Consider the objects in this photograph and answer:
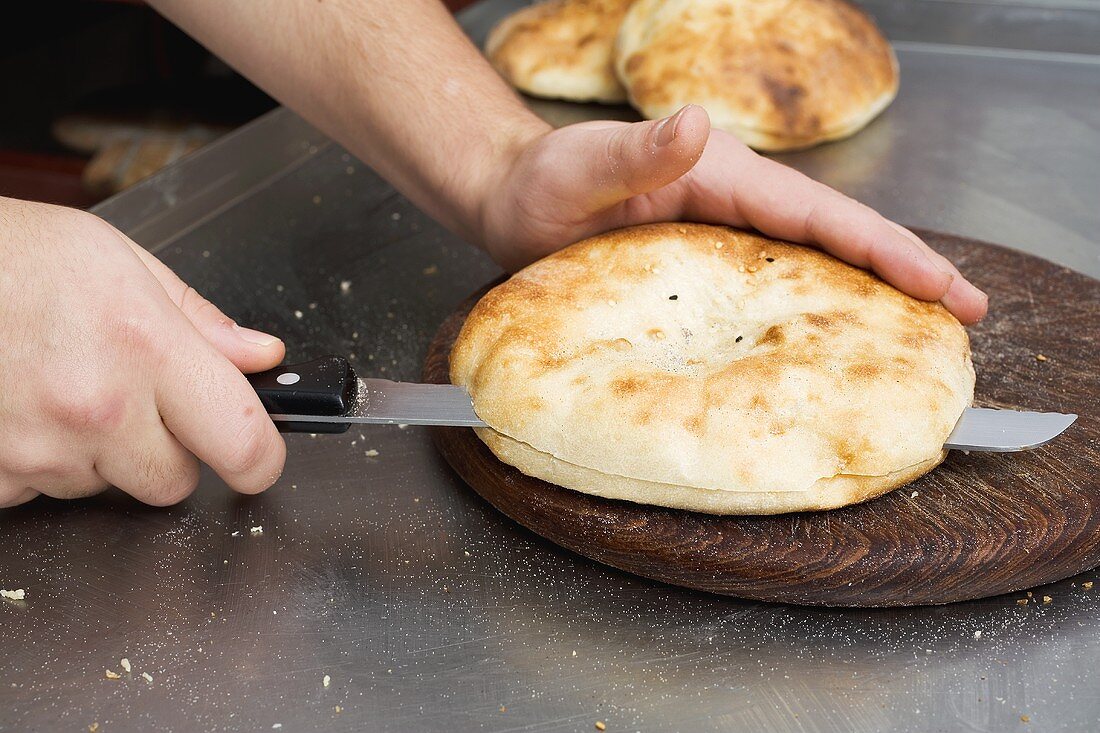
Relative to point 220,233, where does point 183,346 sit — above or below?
above

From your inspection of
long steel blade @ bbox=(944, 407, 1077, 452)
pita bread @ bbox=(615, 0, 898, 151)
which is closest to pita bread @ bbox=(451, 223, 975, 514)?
long steel blade @ bbox=(944, 407, 1077, 452)

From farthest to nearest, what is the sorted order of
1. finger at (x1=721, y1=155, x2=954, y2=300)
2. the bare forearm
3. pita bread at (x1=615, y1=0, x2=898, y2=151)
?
pita bread at (x1=615, y1=0, x2=898, y2=151) < the bare forearm < finger at (x1=721, y1=155, x2=954, y2=300)

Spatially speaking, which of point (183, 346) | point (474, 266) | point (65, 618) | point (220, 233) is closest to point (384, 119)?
point (474, 266)

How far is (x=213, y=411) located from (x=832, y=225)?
69cm

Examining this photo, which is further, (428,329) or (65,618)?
(428,329)

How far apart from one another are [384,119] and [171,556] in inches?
28.3

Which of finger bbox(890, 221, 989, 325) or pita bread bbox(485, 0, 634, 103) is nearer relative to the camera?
finger bbox(890, 221, 989, 325)

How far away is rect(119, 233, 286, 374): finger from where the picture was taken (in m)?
1.04

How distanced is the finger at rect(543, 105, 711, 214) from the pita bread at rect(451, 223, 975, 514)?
0.21 feet

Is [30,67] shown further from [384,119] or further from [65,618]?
[65,618]

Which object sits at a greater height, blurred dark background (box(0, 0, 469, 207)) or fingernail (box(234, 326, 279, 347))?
fingernail (box(234, 326, 279, 347))

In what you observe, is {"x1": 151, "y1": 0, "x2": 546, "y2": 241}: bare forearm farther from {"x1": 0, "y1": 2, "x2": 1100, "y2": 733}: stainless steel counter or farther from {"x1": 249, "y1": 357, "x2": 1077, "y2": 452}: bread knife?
{"x1": 249, "y1": 357, "x2": 1077, "y2": 452}: bread knife

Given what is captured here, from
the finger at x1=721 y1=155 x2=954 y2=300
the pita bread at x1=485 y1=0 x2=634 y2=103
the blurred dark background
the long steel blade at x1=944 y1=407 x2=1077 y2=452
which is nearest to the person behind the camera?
the long steel blade at x1=944 y1=407 x2=1077 y2=452

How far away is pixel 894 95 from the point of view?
199cm
